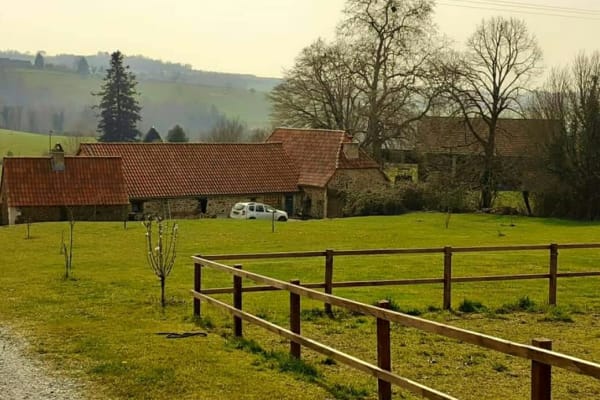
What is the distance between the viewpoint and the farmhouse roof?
48438mm

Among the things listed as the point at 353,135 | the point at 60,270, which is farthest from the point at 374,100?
the point at 60,270

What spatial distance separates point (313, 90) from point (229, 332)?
4921cm

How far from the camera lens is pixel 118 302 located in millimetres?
14977

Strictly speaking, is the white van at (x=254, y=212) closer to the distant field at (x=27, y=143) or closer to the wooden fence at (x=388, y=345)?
the wooden fence at (x=388, y=345)

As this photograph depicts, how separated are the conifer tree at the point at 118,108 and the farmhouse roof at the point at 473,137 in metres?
36.7

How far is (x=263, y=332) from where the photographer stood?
1187 centimetres

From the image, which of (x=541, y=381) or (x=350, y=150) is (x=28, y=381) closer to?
(x=541, y=381)

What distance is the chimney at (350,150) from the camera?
53.1 metres

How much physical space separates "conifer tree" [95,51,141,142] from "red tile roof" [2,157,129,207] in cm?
3822

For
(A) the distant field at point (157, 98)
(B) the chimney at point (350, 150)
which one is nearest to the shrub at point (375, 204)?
(B) the chimney at point (350, 150)

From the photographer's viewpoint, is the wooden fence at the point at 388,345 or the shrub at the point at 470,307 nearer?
the wooden fence at the point at 388,345

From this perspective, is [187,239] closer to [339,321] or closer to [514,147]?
[339,321]

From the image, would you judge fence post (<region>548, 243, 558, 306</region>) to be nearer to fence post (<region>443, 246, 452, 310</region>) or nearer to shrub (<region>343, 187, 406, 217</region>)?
fence post (<region>443, 246, 452, 310</region>)

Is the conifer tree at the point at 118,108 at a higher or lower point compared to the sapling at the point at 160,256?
higher
